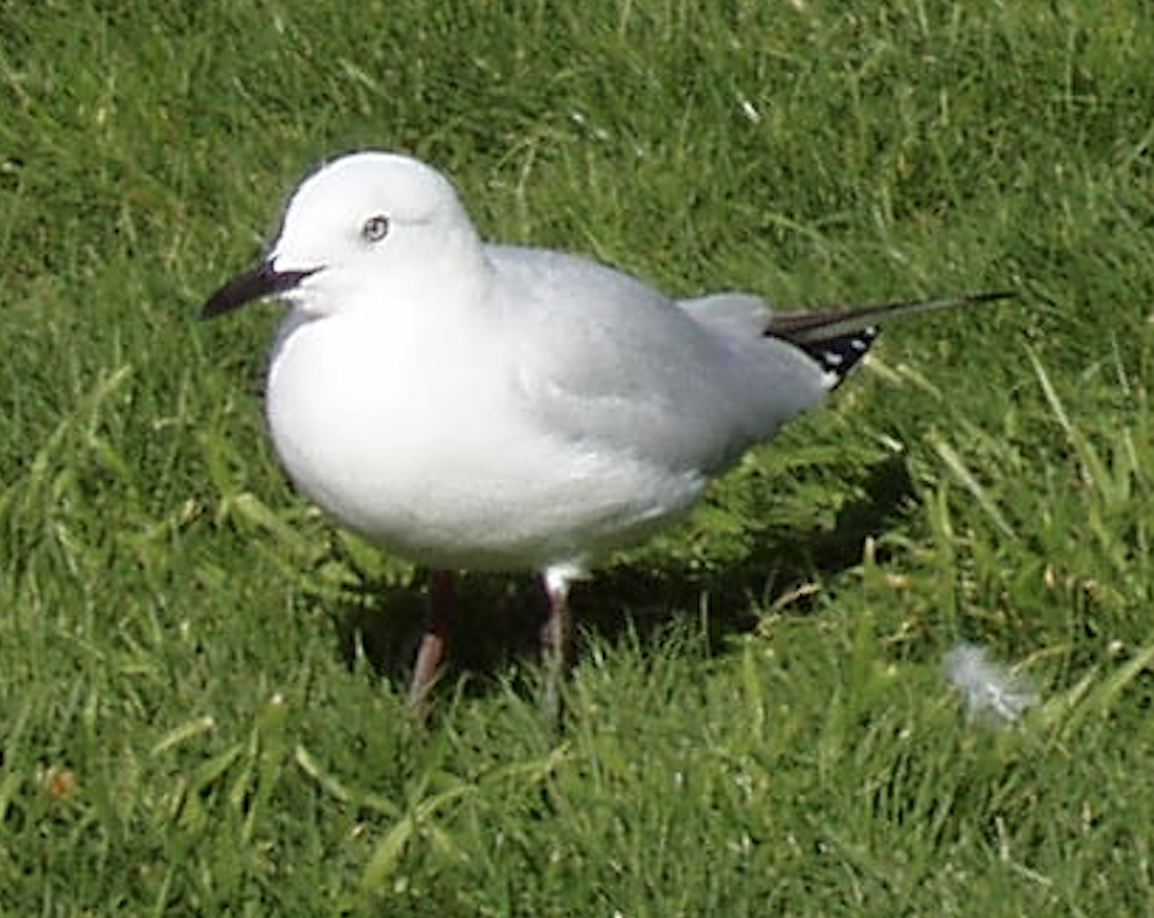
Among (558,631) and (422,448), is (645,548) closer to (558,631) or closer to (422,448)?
(558,631)

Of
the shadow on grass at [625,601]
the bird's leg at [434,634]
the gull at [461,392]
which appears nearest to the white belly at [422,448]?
the gull at [461,392]

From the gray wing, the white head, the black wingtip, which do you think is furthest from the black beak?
the black wingtip

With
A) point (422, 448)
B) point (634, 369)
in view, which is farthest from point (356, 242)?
point (634, 369)

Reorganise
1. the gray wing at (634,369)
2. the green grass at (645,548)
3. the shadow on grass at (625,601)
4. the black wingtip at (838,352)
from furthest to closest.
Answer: the black wingtip at (838,352) → the shadow on grass at (625,601) → the gray wing at (634,369) → the green grass at (645,548)

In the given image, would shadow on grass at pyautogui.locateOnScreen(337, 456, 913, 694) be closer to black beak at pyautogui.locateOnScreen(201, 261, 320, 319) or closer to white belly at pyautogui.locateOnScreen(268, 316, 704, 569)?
white belly at pyautogui.locateOnScreen(268, 316, 704, 569)

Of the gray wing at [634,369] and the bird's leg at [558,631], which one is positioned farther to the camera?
the bird's leg at [558,631]

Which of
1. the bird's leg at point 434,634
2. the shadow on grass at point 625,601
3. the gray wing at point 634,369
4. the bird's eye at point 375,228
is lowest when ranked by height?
the shadow on grass at point 625,601

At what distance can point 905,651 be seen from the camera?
189 inches

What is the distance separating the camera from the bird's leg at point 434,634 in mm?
4755

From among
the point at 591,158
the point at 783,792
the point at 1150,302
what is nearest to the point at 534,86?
the point at 591,158

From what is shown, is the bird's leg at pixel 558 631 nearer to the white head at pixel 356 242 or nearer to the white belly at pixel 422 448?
the white belly at pixel 422 448

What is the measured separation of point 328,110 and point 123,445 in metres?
1.24

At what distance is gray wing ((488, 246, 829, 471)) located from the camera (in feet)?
15.1

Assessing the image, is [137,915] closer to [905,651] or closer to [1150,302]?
[905,651]
